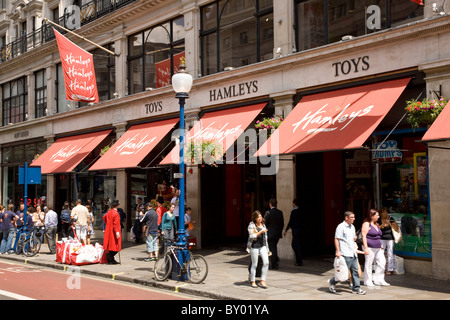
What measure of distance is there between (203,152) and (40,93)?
17.8 m

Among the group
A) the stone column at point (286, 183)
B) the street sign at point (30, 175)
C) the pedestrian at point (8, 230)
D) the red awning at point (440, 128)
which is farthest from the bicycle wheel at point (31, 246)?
the red awning at point (440, 128)

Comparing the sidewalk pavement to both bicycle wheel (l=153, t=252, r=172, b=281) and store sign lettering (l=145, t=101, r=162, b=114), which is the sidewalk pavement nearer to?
bicycle wheel (l=153, t=252, r=172, b=281)

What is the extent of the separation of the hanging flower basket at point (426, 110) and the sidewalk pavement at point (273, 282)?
380 cm

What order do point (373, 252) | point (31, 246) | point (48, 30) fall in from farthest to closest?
point (48, 30), point (31, 246), point (373, 252)

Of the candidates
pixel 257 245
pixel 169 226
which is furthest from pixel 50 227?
pixel 257 245

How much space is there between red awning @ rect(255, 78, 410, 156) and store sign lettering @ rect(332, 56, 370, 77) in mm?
502

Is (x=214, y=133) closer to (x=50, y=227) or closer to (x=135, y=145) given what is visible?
(x=135, y=145)

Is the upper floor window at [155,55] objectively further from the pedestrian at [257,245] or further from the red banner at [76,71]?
the pedestrian at [257,245]

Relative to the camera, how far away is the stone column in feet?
52.6

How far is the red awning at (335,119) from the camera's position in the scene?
42.1 feet

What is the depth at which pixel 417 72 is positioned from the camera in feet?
43.5

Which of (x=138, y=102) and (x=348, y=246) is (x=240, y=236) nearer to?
(x=138, y=102)

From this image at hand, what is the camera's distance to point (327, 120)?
14.1 m
